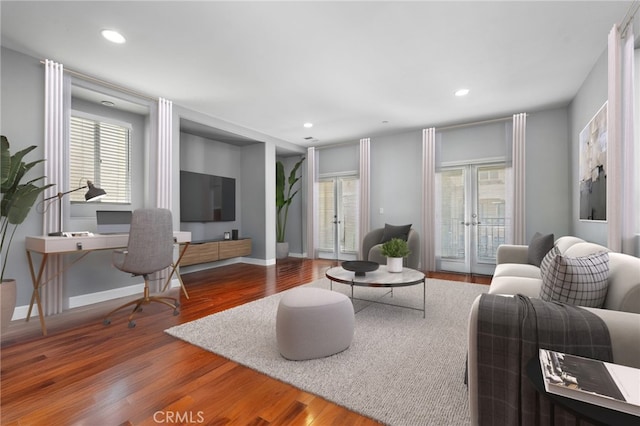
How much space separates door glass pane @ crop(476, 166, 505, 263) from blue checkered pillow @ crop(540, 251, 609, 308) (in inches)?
140

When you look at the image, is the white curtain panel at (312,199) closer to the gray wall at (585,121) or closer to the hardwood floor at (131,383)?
the hardwood floor at (131,383)

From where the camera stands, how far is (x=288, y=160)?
726 cm

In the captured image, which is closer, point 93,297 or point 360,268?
point 360,268

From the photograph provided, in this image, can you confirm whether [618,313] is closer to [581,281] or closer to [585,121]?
[581,281]

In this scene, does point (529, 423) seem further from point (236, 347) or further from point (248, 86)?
point (248, 86)

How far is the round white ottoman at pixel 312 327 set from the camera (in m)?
2.04

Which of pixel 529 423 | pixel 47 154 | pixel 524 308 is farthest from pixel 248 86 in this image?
pixel 529 423

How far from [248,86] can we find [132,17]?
1422 mm

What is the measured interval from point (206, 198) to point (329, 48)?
3.57m

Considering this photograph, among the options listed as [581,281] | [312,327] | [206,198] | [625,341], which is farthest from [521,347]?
[206,198]

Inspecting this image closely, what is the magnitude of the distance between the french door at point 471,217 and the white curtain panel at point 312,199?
2614mm

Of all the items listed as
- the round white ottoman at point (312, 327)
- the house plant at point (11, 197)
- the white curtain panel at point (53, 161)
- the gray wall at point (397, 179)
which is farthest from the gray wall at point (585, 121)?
the white curtain panel at point (53, 161)

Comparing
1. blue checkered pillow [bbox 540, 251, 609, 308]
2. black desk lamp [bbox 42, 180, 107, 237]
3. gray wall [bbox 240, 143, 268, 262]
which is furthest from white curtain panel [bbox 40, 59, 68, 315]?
blue checkered pillow [bbox 540, 251, 609, 308]

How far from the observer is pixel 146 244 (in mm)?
2822
